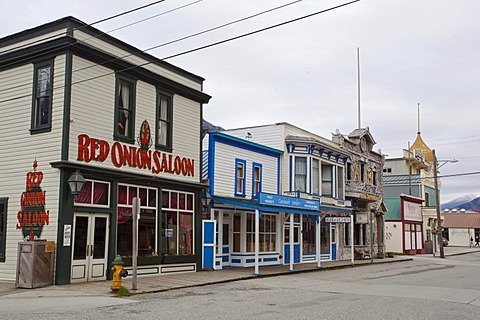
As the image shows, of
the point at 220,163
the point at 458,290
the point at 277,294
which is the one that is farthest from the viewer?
the point at 220,163

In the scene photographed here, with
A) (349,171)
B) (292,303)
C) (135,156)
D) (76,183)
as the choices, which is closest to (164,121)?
(135,156)

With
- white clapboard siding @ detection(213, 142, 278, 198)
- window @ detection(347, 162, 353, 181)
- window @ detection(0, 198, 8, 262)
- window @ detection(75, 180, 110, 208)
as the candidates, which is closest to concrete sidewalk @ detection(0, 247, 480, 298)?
window @ detection(0, 198, 8, 262)

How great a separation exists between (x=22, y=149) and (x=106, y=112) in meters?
2.85

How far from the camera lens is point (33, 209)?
1728 cm

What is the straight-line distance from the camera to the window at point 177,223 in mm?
20875

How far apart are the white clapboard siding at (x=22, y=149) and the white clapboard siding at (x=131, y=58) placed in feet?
3.50

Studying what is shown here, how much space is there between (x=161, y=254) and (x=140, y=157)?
3573 millimetres

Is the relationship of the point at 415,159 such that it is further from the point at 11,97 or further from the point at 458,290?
the point at 11,97

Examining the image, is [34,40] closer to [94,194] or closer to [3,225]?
[94,194]

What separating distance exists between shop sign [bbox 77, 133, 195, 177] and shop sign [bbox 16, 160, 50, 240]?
4.94 feet

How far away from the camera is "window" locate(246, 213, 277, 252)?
25688mm

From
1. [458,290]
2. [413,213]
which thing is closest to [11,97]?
[458,290]

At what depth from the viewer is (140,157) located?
19.8 metres

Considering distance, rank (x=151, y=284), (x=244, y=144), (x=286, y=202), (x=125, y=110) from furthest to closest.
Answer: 1. (x=244, y=144)
2. (x=286, y=202)
3. (x=125, y=110)
4. (x=151, y=284)
